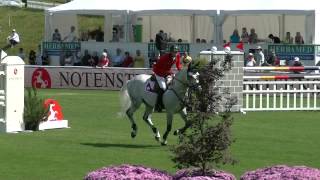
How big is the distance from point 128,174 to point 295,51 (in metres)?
32.6

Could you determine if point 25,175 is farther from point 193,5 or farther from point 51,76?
point 193,5

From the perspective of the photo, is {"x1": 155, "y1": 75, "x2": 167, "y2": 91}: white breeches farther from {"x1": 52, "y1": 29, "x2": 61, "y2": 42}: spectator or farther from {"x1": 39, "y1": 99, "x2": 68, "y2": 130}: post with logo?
{"x1": 52, "y1": 29, "x2": 61, "y2": 42}: spectator

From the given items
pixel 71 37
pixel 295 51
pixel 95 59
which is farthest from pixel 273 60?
pixel 71 37

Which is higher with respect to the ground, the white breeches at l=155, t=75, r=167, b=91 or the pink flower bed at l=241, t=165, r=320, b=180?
the white breeches at l=155, t=75, r=167, b=91

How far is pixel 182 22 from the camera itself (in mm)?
50562

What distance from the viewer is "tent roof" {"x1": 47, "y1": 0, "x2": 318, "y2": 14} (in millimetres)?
42531

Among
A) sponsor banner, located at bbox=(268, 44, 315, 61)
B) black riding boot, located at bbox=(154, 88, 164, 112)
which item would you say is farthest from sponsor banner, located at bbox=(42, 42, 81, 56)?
black riding boot, located at bbox=(154, 88, 164, 112)

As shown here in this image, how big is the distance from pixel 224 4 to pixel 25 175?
2988cm

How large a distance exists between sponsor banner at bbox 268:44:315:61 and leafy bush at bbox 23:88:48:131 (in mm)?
21732

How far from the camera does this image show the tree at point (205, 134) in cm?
1112

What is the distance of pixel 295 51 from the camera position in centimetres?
4241

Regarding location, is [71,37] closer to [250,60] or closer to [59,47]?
[59,47]

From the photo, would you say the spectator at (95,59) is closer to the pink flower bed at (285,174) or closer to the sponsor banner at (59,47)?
the sponsor banner at (59,47)

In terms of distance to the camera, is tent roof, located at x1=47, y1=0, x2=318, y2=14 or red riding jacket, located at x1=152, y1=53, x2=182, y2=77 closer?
red riding jacket, located at x1=152, y1=53, x2=182, y2=77
